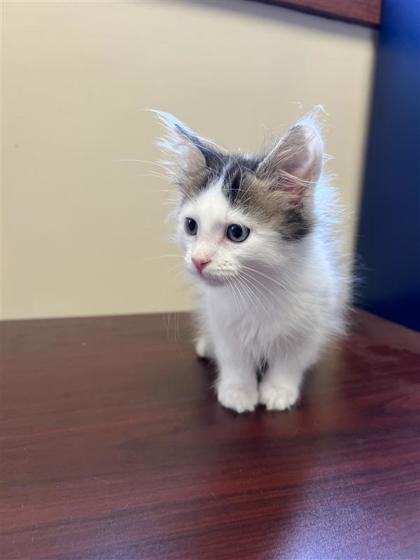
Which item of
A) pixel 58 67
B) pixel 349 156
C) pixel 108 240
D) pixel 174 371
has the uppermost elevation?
pixel 58 67

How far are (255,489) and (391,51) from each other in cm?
128

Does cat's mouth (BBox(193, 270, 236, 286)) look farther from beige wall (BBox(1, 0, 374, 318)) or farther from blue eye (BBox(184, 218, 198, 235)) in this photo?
beige wall (BBox(1, 0, 374, 318))

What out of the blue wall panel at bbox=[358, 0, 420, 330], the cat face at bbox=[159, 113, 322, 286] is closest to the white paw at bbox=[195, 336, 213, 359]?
the cat face at bbox=[159, 113, 322, 286]

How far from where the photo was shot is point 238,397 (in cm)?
84

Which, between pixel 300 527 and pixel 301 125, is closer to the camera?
pixel 300 527

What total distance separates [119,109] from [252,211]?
2.05 ft

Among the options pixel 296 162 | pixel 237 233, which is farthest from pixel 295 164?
pixel 237 233

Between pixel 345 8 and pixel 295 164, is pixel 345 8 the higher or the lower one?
the higher one

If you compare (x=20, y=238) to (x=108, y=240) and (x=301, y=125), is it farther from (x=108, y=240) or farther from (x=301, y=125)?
(x=301, y=125)

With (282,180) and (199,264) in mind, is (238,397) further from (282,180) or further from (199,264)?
(282,180)

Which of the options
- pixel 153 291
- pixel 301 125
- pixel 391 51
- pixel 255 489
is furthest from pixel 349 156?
pixel 255 489

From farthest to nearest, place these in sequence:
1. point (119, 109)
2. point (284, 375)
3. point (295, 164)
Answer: point (119, 109) < point (284, 375) < point (295, 164)

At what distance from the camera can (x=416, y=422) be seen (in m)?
0.79

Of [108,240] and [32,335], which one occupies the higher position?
[108,240]
